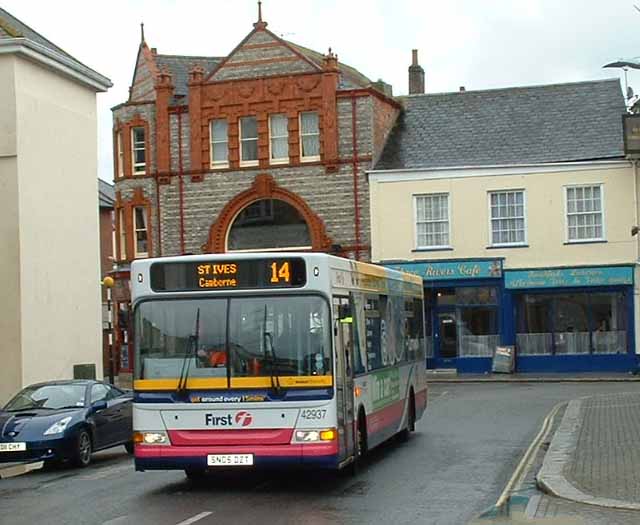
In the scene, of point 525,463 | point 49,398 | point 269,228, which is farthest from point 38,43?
point 525,463

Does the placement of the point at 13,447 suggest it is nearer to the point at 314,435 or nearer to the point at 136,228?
the point at 314,435

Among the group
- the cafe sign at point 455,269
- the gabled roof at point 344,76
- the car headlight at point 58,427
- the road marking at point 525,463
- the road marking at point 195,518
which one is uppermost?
the gabled roof at point 344,76

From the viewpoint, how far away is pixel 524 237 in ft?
145

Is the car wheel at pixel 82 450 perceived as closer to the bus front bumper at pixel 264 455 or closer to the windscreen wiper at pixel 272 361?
the bus front bumper at pixel 264 455

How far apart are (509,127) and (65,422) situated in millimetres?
30808

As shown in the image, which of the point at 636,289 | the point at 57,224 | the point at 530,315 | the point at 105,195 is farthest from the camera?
the point at 105,195

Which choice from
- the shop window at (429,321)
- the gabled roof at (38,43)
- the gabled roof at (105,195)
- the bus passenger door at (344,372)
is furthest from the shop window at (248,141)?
the bus passenger door at (344,372)

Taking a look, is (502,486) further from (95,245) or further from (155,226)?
(155,226)

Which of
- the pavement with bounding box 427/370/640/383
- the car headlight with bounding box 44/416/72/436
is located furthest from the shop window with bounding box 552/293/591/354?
the car headlight with bounding box 44/416/72/436

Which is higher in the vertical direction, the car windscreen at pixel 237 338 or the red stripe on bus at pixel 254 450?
the car windscreen at pixel 237 338

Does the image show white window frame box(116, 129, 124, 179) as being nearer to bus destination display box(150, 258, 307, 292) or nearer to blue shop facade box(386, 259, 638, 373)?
blue shop facade box(386, 259, 638, 373)

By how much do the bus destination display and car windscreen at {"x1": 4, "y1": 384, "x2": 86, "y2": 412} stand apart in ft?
20.9

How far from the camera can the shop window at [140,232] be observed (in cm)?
4953

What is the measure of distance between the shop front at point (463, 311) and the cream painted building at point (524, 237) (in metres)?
0.04
